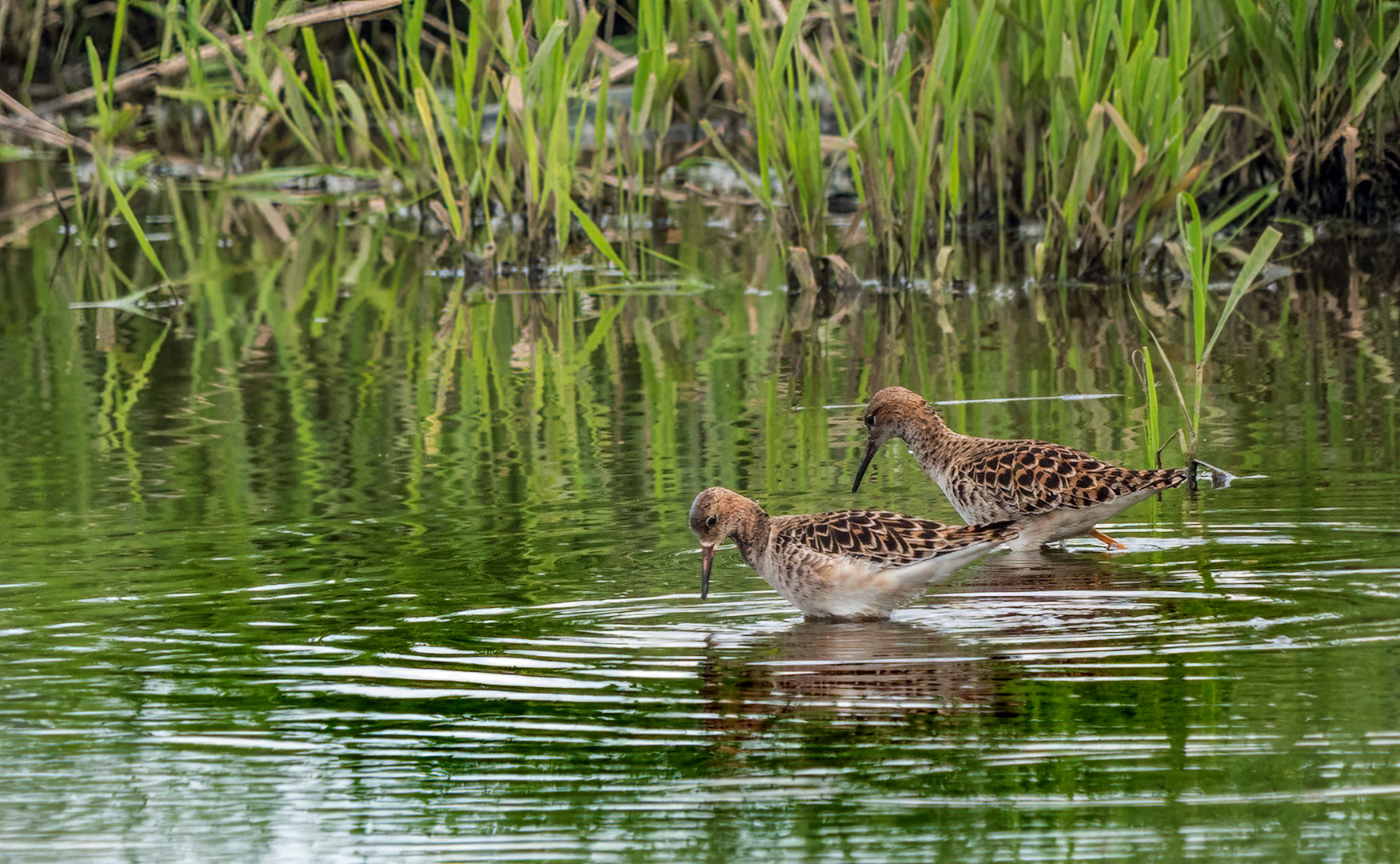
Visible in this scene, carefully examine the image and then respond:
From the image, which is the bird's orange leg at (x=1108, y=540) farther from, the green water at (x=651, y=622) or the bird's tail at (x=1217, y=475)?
the bird's tail at (x=1217, y=475)

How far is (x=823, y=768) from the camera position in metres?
4.14

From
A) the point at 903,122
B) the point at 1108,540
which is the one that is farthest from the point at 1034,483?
the point at 903,122

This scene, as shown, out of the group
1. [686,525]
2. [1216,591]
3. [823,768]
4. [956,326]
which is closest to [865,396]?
[956,326]

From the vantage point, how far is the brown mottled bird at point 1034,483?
646cm

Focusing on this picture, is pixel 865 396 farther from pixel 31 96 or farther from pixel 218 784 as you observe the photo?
pixel 31 96

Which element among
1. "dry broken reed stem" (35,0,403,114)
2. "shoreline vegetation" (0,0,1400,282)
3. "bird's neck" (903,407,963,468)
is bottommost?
"bird's neck" (903,407,963,468)

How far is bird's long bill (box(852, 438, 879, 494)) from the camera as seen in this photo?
7.26 metres

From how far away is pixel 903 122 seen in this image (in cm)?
1085

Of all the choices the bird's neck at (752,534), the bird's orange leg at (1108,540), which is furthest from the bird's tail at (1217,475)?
the bird's neck at (752,534)

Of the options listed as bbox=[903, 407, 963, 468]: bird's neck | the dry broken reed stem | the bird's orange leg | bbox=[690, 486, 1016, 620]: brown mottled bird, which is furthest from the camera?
the dry broken reed stem

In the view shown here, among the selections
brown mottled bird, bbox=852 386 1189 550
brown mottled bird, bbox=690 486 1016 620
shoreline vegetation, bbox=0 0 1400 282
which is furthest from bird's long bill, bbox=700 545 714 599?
shoreline vegetation, bbox=0 0 1400 282

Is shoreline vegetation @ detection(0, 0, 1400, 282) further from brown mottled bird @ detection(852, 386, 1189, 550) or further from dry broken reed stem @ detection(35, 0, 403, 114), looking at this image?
brown mottled bird @ detection(852, 386, 1189, 550)

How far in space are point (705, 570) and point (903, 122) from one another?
5.45 m

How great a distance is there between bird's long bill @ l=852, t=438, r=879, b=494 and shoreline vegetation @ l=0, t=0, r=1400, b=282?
2.57 metres
